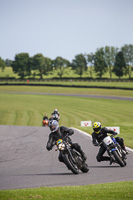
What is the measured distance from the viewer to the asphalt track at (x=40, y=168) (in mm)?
10523

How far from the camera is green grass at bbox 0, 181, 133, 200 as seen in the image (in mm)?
8266

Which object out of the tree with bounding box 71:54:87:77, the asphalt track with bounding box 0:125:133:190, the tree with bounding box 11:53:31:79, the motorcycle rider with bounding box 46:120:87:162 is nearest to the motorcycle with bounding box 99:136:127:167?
the asphalt track with bounding box 0:125:133:190

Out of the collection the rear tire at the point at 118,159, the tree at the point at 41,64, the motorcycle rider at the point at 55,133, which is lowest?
the rear tire at the point at 118,159

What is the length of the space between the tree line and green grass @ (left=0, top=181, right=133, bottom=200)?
145594 millimetres

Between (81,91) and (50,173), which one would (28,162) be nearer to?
(50,173)

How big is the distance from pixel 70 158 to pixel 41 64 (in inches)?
A: 6531

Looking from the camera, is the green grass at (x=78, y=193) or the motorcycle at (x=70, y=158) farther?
the motorcycle at (x=70, y=158)

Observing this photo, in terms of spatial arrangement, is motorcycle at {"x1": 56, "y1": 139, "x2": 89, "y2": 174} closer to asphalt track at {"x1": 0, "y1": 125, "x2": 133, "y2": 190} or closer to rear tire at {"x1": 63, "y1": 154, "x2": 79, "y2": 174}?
rear tire at {"x1": 63, "y1": 154, "x2": 79, "y2": 174}

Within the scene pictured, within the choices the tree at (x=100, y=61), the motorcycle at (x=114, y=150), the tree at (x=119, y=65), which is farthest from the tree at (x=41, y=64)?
the motorcycle at (x=114, y=150)

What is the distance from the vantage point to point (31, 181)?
35.4 ft

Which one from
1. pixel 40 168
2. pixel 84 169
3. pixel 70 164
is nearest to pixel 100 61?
pixel 40 168

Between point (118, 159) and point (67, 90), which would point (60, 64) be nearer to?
point (67, 90)

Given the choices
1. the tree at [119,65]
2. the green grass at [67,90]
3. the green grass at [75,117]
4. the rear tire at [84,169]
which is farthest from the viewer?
the tree at [119,65]

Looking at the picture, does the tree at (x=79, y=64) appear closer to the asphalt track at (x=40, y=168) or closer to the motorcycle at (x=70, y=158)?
the asphalt track at (x=40, y=168)
